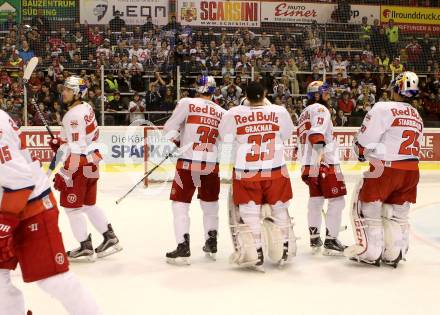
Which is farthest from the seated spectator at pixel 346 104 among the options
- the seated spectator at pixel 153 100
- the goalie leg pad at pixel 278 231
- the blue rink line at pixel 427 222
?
the goalie leg pad at pixel 278 231

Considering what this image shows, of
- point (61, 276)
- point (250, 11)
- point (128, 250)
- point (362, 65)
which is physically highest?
point (250, 11)

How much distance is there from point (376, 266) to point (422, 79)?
422 inches

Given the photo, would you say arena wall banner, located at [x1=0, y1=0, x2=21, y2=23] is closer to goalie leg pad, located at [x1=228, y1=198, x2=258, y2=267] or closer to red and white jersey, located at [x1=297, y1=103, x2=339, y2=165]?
red and white jersey, located at [x1=297, y1=103, x2=339, y2=165]

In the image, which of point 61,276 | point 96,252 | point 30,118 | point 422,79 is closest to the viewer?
point 61,276

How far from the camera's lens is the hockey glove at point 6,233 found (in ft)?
9.69

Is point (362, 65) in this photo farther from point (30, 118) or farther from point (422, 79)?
point (30, 118)

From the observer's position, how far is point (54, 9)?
1566cm

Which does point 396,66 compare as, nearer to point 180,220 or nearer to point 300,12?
point 300,12

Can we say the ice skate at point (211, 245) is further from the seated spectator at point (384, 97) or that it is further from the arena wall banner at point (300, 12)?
the arena wall banner at point (300, 12)

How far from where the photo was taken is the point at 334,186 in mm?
5539

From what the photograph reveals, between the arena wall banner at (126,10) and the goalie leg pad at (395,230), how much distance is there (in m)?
11.7

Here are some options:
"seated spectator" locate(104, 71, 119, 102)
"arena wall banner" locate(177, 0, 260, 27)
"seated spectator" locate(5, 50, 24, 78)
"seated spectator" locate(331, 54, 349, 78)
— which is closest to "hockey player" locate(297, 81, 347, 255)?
"seated spectator" locate(104, 71, 119, 102)

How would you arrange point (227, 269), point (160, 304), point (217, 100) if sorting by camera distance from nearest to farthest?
1. point (160, 304)
2. point (227, 269)
3. point (217, 100)

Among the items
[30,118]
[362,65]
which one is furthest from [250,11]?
[30,118]
